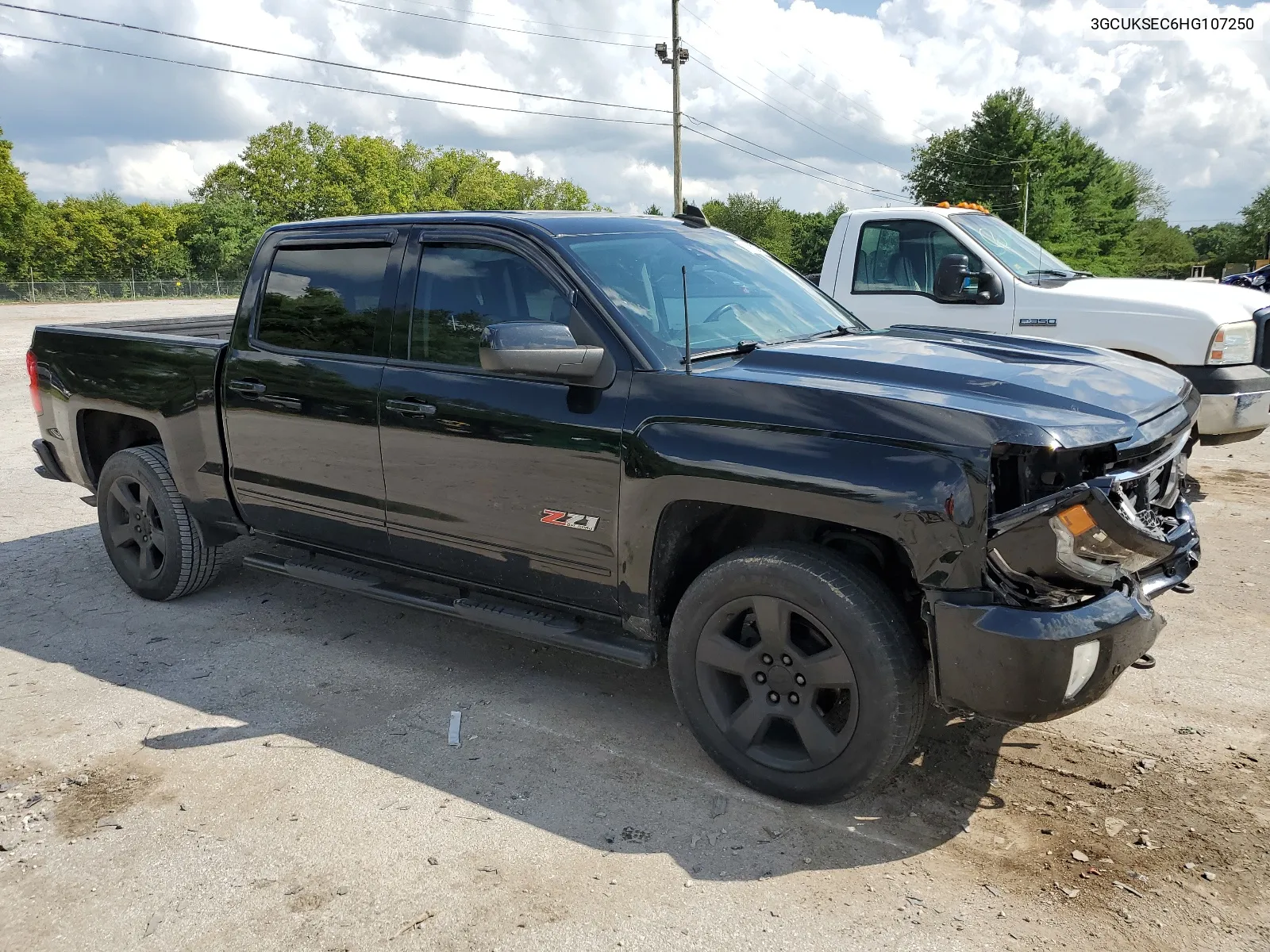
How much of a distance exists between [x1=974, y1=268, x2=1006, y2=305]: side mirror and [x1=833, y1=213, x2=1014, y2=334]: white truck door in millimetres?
60

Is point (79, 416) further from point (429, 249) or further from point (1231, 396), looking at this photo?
point (1231, 396)

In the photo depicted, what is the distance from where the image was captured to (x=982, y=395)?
3.03 m

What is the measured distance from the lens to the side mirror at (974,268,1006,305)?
7.04 m

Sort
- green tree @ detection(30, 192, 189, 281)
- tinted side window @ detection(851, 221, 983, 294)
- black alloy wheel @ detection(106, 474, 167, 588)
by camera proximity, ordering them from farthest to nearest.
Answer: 1. green tree @ detection(30, 192, 189, 281)
2. tinted side window @ detection(851, 221, 983, 294)
3. black alloy wheel @ detection(106, 474, 167, 588)

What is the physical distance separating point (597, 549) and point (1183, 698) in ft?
7.95

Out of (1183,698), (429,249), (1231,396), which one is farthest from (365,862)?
(1231,396)

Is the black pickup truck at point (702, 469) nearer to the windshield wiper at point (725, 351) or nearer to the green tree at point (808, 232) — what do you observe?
the windshield wiper at point (725, 351)

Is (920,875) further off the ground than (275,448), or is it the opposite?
(275,448)

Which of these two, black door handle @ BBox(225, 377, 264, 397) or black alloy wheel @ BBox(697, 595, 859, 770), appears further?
black door handle @ BBox(225, 377, 264, 397)

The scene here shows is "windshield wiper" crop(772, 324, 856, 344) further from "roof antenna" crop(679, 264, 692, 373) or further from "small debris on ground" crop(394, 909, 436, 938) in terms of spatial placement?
"small debris on ground" crop(394, 909, 436, 938)

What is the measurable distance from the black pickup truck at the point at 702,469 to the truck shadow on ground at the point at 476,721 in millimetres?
235

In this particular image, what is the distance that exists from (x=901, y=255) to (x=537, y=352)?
525 cm

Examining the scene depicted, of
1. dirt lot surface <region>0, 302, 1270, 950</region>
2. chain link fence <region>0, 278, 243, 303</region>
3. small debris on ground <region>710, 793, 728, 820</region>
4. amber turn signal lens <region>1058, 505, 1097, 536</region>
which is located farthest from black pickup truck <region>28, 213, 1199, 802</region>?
chain link fence <region>0, 278, 243, 303</region>

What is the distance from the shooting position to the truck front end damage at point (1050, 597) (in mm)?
2713
